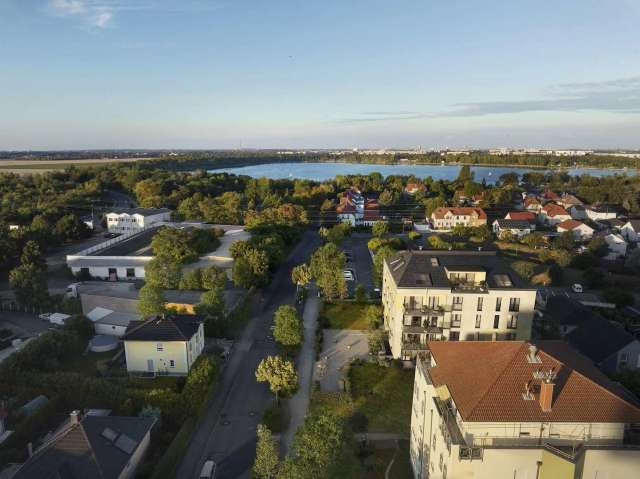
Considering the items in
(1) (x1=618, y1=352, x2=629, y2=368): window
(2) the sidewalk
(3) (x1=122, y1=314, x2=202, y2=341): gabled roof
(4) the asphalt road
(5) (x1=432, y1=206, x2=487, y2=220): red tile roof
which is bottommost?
(2) the sidewalk

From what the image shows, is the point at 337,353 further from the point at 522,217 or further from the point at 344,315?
the point at 522,217

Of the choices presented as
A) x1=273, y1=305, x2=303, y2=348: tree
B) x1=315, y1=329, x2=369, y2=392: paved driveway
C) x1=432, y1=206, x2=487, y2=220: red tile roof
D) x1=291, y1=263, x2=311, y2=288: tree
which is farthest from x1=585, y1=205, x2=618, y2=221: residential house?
x1=273, y1=305, x2=303, y2=348: tree

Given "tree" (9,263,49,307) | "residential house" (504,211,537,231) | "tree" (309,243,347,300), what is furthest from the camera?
"residential house" (504,211,537,231)

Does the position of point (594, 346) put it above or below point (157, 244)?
below

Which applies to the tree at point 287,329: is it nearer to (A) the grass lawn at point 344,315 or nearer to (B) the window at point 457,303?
(A) the grass lawn at point 344,315

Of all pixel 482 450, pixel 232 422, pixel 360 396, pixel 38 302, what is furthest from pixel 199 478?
pixel 38 302

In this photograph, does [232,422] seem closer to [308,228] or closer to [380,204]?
[308,228]

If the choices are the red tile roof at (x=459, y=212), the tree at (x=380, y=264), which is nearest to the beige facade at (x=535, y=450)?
the tree at (x=380, y=264)

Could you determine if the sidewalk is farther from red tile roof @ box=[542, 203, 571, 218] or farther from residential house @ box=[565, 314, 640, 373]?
red tile roof @ box=[542, 203, 571, 218]
